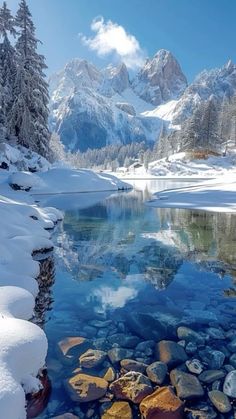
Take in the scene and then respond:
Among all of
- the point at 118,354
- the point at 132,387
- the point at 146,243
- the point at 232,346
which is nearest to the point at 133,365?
the point at 118,354

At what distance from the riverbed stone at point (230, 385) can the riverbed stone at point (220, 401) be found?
0.32ft

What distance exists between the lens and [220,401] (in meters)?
4.61

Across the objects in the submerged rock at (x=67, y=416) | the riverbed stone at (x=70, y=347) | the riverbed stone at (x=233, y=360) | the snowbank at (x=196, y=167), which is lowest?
the submerged rock at (x=67, y=416)

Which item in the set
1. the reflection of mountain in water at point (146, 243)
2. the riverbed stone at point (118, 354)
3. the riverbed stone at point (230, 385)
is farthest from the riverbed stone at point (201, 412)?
the reflection of mountain in water at point (146, 243)

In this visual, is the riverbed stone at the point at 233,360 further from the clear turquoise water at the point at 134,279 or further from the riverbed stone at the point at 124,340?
the riverbed stone at the point at 124,340

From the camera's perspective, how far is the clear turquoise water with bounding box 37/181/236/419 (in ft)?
21.9

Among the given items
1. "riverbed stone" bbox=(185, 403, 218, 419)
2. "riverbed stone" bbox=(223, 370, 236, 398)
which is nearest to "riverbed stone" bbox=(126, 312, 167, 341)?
"riverbed stone" bbox=(223, 370, 236, 398)

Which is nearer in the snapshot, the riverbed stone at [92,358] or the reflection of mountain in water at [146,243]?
the riverbed stone at [92,358]

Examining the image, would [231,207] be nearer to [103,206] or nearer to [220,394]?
[103,206]

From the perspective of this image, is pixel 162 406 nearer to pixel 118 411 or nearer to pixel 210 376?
pixel 118 411

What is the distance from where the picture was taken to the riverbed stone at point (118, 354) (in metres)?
5.55

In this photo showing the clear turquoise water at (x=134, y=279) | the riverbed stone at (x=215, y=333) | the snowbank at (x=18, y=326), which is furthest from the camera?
the clear turquoise water at (x=134, y=279)

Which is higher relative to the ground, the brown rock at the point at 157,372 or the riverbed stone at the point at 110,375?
the brown rock at the point at 157,372

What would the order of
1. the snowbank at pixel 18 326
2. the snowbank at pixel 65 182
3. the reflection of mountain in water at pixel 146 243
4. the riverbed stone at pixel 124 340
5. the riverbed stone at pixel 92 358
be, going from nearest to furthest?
1. the snowbank at pixel 18 326
2. the riverbed stone at pixel 92 358
3. the riverbed stone at pixel 124 340
4. the reflection of mountain in water at pixel 146 243
5. the snowbank at pixel 65 182
